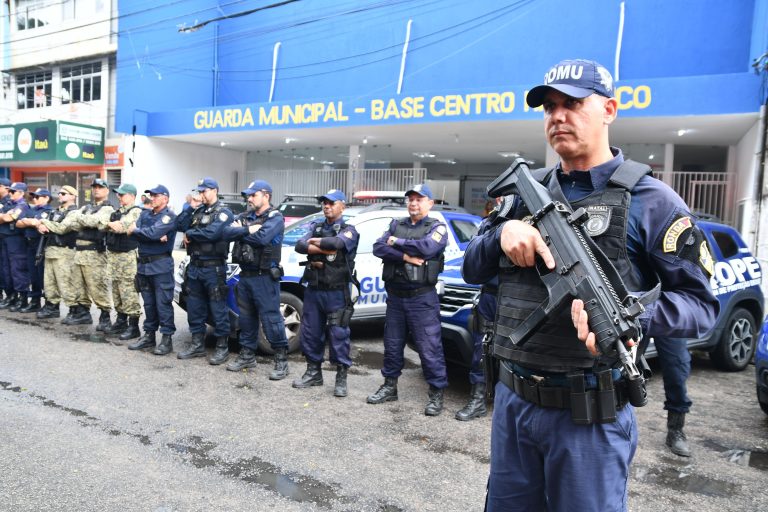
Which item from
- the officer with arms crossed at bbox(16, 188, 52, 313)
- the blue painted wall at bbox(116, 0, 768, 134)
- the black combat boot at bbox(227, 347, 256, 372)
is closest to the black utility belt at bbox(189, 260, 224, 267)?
the black combat boot at bbox(227, 347, 256, 372)

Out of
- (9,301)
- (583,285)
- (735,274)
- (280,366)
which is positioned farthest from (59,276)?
(735,274)

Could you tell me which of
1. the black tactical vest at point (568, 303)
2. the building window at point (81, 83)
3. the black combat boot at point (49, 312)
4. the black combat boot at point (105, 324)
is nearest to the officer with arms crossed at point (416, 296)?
the black tactical vest at point (568, 303)

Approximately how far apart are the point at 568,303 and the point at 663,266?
302mm

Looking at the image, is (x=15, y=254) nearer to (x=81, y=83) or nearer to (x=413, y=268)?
(x=413, y=268)

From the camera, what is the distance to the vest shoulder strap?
1677mm

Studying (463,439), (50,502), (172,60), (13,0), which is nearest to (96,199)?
(50,502)

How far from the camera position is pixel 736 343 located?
6223 mm

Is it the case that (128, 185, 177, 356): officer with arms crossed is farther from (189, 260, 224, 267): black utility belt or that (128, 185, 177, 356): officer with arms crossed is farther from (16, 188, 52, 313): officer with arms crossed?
(16, 188, 52, 313): officer with arms crossed

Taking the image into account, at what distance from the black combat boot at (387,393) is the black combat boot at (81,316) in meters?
4.71

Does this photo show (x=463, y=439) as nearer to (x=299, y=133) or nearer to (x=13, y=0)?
(x=299, y=133)

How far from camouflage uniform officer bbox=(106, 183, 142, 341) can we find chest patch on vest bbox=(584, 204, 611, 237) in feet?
20.6

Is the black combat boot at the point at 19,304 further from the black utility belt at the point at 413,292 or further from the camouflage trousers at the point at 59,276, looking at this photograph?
the black utility belt at the point at 413,292

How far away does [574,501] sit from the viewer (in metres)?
1.65

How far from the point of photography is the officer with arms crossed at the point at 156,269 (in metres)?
6.35
